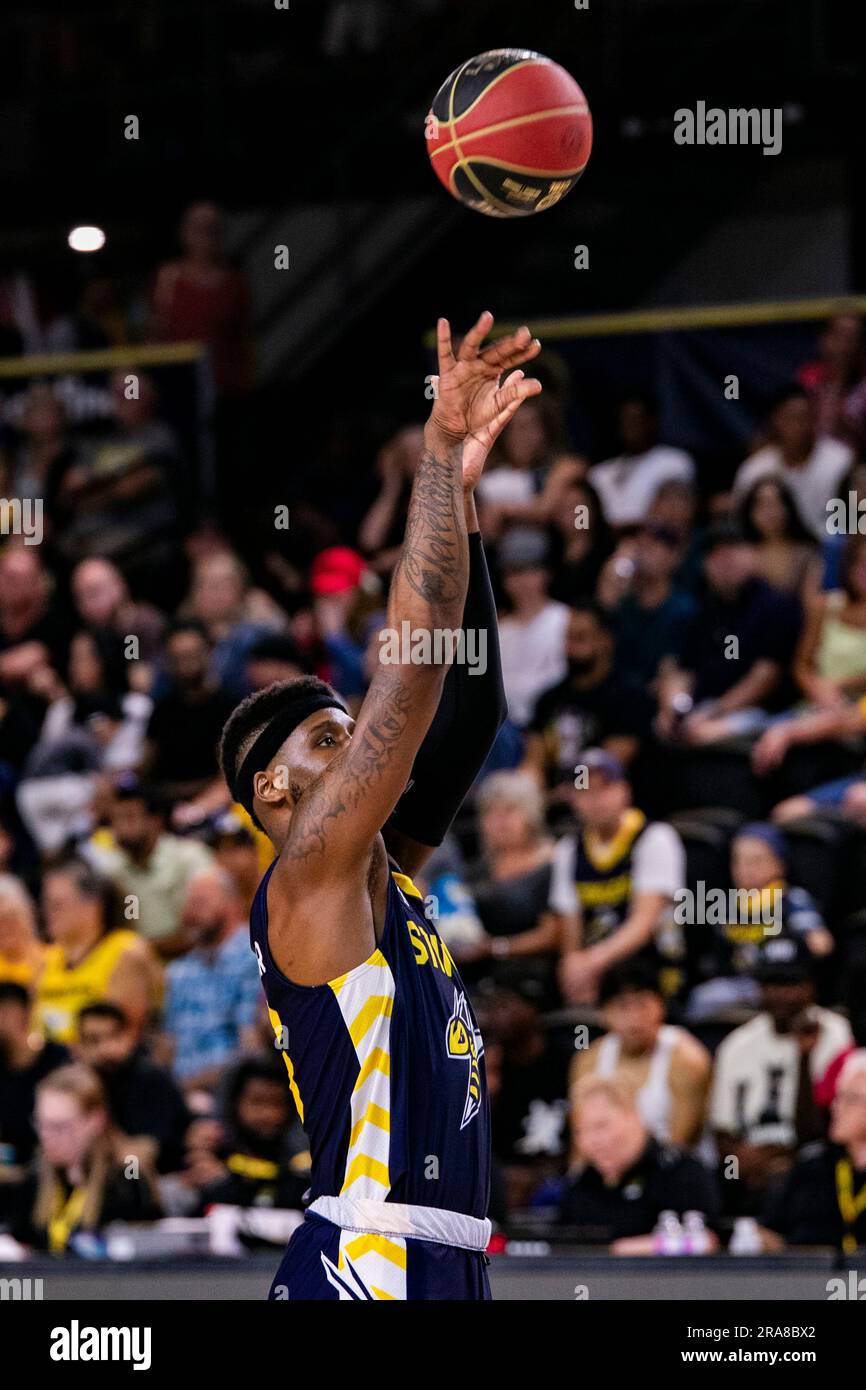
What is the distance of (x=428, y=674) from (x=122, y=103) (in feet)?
34.8

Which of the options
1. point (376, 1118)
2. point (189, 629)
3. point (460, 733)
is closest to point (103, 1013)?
point (189, 629)

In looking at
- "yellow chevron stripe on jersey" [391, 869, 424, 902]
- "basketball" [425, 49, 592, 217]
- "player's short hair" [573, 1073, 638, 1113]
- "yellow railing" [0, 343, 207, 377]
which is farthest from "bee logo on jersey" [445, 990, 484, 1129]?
"yellow railing" [0, 343, 207, 377]

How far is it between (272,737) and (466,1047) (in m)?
0.73

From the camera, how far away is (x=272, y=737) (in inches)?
190

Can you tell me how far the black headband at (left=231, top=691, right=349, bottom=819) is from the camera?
15.8ft

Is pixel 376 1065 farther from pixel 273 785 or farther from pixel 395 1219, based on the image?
pixel 273 785

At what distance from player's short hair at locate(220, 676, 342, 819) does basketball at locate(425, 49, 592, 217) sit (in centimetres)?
121

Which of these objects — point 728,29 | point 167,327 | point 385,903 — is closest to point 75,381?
point 167,327

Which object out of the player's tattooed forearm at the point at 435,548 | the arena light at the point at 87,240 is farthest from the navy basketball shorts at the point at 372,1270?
the arena light at the point at 87,240

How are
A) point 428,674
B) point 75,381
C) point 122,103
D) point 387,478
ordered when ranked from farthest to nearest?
point 122,103
point 75,381
point 387,478
point 428,674

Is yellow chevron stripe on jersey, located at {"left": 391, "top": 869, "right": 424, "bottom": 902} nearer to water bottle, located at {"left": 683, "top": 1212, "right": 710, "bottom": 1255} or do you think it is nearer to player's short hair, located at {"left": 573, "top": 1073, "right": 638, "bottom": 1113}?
water bottle, located at {"left": 683, "top": 1212, "right": 710, "bottom": 1255}

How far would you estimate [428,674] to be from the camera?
4473 mm
